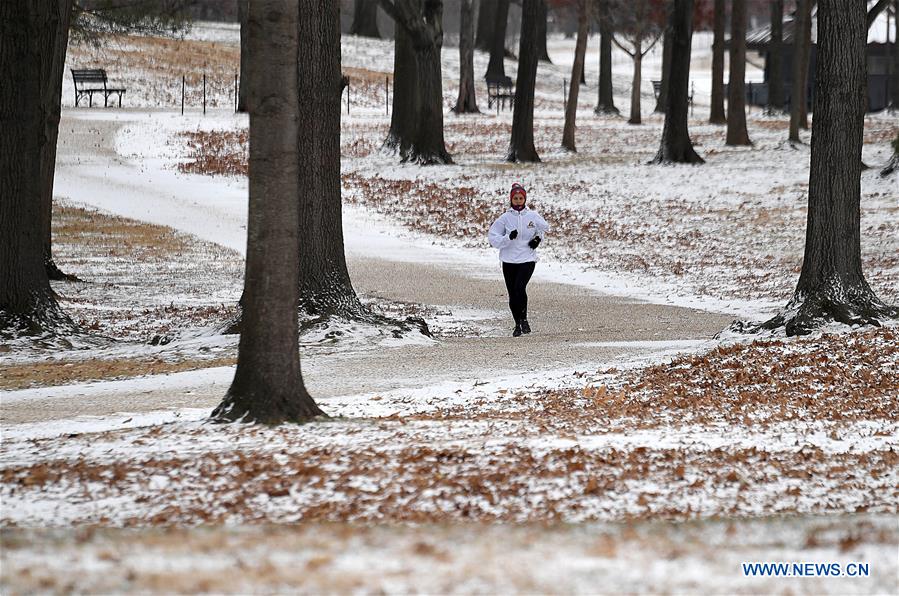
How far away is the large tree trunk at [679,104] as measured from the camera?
91.6 ft

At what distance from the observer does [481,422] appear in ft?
25.4

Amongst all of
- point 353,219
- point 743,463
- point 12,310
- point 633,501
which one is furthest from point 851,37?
point 353,219

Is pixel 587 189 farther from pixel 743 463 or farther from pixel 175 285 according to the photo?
Result: pixel 743 463

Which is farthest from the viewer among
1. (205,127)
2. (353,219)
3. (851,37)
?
(205,127)

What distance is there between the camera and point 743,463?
663cm

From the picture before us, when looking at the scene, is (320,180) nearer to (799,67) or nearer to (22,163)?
(22,163)

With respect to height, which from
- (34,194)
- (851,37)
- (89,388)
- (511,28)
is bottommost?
(89,388)

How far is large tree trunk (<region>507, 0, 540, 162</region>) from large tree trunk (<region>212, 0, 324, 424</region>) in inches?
811

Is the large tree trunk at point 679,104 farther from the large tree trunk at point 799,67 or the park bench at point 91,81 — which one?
the park bench at point 91,81

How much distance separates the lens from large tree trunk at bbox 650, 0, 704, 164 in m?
27.9

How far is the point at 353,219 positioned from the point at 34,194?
11.9 m

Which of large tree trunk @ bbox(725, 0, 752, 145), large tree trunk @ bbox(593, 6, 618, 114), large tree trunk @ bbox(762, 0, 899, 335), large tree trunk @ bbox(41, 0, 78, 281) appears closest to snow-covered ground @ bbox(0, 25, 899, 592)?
large tree trunk @ bbox(762, 0, 899, 335)

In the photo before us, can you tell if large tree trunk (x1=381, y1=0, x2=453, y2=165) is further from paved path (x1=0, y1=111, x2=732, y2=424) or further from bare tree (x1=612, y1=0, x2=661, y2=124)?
bare tree (x1=612, y1=0, x2=661, y2=124)

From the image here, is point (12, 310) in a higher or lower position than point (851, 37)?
lower
